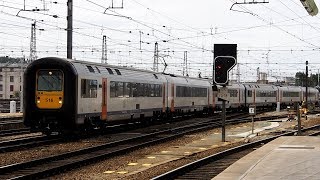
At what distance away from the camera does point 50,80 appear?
21.1 metres

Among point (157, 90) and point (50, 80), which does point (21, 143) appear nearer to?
point (50, 80)

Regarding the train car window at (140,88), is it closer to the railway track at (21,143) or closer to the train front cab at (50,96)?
Result: the railway track at (21,143)

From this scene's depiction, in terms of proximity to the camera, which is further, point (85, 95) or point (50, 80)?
point (85, 95)

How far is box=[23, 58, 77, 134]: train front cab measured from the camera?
20625 millimetres

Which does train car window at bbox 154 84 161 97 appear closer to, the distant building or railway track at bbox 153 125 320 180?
railway track at bbox 153 125 320 180

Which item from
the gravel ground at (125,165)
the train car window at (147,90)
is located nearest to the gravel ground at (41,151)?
the gravel ground at (125,165)

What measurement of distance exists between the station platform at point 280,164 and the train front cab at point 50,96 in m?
8.07

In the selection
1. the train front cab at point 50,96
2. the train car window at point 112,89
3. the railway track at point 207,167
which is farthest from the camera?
the train car window at point 112,89

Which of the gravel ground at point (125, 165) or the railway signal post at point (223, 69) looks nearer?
the gravel ground at point (125, 165)

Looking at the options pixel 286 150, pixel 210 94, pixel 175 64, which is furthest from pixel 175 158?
→ pixel 175 64

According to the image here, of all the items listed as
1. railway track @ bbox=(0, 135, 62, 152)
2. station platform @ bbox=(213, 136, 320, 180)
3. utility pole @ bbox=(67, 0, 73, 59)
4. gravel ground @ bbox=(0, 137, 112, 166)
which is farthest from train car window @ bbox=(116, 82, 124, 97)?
station platform @ bbox=(213, 136, 320, 180)

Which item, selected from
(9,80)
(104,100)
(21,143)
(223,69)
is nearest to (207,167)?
(223,69)

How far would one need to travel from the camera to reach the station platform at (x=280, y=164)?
417 inches

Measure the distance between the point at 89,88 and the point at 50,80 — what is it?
1.70 metres
